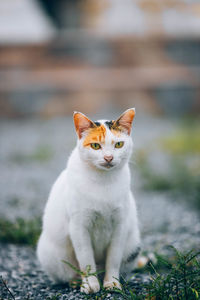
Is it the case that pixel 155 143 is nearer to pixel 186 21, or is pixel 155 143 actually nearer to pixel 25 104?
pixel 25 104

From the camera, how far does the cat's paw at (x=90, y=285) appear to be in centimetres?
214

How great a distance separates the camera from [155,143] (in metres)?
7.24

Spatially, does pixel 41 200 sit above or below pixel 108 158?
above

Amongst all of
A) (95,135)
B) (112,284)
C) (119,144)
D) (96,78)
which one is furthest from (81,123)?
(96,78)

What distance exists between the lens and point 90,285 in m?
2.15

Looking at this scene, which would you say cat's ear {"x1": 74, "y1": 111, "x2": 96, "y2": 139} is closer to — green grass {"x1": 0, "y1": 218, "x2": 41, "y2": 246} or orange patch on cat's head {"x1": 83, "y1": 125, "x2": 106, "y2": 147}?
orange patch on cat's head {"x1": 83, "y1": 125, "x2": 106, "y2": 147}

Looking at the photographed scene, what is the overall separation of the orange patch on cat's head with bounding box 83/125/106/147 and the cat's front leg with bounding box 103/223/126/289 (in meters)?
0.53

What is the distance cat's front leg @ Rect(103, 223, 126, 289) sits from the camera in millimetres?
2146

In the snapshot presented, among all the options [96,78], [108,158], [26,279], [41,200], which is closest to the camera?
[108,158]

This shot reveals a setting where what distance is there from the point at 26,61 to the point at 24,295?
830 centimetres

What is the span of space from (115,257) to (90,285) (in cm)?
22

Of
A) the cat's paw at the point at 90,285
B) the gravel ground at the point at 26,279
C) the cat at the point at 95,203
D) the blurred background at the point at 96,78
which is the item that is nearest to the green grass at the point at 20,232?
the gravel ground at the point at 26,279

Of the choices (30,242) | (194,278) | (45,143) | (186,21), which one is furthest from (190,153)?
(186,21)

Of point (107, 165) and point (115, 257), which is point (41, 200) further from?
point (107, 165)
